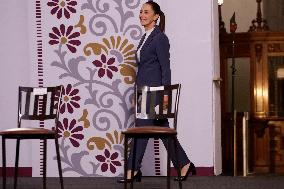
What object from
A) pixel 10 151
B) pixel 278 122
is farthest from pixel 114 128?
pixel 278 122

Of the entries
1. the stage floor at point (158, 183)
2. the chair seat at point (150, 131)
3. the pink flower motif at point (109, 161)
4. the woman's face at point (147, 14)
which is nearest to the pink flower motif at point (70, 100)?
the pink flower motif at point (109, 161)

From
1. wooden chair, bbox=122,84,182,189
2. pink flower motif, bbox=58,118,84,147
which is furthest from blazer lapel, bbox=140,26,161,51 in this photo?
pink flower motif, bbox=58,118,84,147

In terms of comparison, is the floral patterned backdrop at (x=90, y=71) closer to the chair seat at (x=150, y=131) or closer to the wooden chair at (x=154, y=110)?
the wooden chair at (x=154, y=110)

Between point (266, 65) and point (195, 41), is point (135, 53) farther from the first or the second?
point (266, 65)

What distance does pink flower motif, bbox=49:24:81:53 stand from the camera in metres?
6.68

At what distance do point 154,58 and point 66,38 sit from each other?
125 centimetres

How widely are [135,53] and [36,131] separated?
5.90 feet

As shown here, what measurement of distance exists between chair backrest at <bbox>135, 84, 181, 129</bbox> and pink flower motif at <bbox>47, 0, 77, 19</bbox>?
6.73 feet

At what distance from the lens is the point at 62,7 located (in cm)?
670

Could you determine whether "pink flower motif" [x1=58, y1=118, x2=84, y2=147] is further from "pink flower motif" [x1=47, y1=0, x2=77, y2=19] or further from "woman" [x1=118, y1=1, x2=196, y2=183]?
"pink flower motif" [x1=47, y1=0, x2=77, y2=19]

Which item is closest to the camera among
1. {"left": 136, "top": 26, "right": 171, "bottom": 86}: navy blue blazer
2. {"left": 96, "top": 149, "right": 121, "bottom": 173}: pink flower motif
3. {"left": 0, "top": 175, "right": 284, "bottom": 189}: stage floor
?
{"left": 0, "top": 175, "right": 284, "bottom": 189}: stage floor

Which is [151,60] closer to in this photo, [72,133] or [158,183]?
[158,183]

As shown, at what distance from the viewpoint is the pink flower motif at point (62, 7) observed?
6691mm

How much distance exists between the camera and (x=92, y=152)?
660 centimetres
